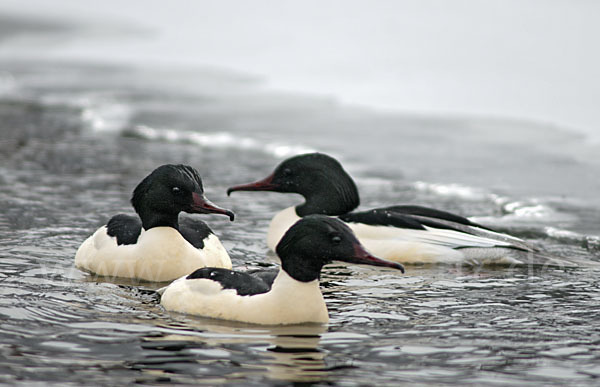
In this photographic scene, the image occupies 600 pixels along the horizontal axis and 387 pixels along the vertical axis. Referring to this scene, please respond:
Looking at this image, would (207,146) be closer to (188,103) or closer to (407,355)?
(188,103)

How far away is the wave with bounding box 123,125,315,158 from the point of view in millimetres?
12711

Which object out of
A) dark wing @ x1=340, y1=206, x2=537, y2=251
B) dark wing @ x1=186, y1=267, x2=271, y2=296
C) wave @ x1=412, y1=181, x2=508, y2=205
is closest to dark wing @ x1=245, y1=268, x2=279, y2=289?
dark wing @ x1=186, y1=267, x2=271, y2=296

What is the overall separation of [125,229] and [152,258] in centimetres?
48

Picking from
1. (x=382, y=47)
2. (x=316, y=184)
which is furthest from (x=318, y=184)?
(x=382, y=47)

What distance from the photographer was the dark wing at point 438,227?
26.7 ft

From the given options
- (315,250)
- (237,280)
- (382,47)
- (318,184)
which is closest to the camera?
(315,250)

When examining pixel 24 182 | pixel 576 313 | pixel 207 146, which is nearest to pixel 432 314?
pixel 576 313

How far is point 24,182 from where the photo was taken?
407 inches

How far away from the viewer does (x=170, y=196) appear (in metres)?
7.36

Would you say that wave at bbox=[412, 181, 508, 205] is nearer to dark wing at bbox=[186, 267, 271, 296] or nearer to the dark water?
the dark water

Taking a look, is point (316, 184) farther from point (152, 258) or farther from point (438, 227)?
point (152, 258)

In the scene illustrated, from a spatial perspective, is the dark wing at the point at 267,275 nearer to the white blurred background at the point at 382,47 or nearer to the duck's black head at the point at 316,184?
the duck's black head at the point at 316,184

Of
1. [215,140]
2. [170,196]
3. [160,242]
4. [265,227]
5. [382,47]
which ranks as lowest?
[160,242]

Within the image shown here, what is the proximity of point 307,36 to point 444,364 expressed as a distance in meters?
14.3
